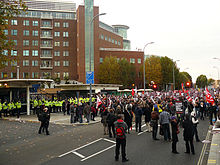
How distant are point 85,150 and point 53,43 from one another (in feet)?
199

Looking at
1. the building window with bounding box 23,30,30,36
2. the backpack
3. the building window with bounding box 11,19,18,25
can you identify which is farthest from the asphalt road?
the building window with bounding box 11,19,18,25

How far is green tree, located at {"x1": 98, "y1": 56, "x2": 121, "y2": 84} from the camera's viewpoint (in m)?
62.2

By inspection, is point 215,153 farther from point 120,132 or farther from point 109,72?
point 109,72

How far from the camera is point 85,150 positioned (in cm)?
1038

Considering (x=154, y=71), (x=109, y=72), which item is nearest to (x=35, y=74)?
(x=109, y=72)

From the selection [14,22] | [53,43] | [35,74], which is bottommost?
[35,74]

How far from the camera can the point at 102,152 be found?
9.97 m

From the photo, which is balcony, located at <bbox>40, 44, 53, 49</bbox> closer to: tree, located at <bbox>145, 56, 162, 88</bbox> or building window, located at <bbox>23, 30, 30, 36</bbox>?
building window, located at <bbox>23, 30, 30, 36</bbox>

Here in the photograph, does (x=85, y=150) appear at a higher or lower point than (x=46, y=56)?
lower

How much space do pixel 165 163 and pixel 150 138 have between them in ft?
14.6

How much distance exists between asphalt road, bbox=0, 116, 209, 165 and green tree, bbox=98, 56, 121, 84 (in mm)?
48408

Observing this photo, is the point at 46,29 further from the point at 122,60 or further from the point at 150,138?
the point at 150,138

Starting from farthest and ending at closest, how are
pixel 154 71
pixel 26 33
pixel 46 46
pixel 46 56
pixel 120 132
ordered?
pixel 46 56 < pixel 46 46 < pixel 154 71 < pixel 26 33 < pixel 120 132

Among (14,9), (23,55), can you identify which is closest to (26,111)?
(14,9)
